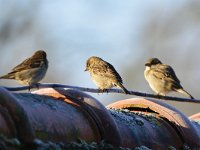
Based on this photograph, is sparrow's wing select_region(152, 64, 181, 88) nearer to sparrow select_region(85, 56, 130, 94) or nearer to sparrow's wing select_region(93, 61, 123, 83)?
sparrow select_region(85, 56, 130, 94)

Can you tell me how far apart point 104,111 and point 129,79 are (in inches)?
677

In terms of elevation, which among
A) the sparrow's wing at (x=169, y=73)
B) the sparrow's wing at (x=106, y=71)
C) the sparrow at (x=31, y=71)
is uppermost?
the sparrow's wing at (x=169, y=73)

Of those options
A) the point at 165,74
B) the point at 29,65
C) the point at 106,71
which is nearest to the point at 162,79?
the point at 165,74

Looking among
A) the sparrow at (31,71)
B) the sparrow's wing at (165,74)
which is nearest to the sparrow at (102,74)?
the sparrow at (31,71)

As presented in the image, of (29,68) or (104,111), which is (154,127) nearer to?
(104,111)

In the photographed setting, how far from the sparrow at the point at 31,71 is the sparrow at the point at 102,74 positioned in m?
1.13

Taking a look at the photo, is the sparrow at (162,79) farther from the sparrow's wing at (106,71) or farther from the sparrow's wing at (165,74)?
the sparrow's wing at (106,71)

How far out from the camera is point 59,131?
105 inches

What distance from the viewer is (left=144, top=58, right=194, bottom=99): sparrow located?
11.9 metres

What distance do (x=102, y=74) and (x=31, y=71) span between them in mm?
1957

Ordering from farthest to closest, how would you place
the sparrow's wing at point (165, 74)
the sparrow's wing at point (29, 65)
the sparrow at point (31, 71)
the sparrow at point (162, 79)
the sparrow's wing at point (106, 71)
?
1. the sparrow's wing at point (165, 74)
2. the sparrow at point (162, 79)
3. the sparrow's wing at point (106, 71)
4. the sparrow's wing at point (29, 65)
5. the sparrow at point (31, 71)

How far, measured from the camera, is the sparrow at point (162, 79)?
1195cm

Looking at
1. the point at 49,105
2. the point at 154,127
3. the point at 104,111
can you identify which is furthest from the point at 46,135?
the point at 154,127

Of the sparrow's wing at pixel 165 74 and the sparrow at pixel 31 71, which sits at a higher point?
the sparrow's wing at pixel 165 74
